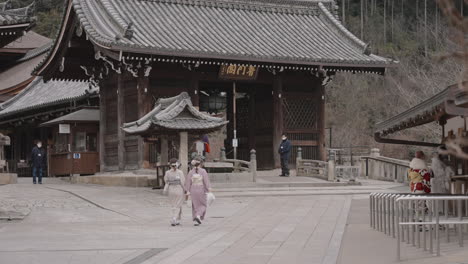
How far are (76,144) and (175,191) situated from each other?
55.7 feet

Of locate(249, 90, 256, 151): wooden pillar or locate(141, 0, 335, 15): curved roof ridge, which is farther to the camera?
locate(141, 0, 335, 15): curved roof ridge

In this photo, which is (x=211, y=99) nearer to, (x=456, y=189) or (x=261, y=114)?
(x=261, y=114)

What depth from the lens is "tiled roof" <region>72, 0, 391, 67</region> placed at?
27766mm

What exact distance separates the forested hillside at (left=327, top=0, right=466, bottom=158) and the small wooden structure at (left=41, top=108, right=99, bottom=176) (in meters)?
16.0

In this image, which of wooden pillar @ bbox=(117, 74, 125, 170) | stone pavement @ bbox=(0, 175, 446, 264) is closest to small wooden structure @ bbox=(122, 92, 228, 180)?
stone pavement @ bbox=(0, 175, 446, 264)

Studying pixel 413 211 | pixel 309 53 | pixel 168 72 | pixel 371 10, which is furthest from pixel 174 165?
pixel 371 10

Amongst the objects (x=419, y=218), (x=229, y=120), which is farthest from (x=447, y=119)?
(x=229, y=120)

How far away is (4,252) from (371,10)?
55.7 metres

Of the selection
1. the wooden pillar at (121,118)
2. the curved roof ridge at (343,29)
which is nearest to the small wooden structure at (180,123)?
the wooden pillar at (121,118)

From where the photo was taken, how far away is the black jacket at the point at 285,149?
28984 mm

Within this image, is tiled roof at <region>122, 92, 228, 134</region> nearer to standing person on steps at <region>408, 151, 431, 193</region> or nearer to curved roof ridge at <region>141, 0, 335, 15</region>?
standing person on steps at <region>408, 151, 431, 193</region>

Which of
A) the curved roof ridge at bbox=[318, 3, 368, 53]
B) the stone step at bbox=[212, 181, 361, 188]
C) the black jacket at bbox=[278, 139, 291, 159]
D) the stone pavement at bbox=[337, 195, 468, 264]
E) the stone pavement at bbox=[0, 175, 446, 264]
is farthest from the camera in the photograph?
the curved roof ridge at bbox=[318, 3, 368, 53]

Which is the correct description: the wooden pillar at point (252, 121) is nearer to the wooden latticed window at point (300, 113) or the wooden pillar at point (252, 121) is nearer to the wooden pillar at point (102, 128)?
the wooden latticed window at point (300, 113)

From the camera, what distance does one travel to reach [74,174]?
3206cm
